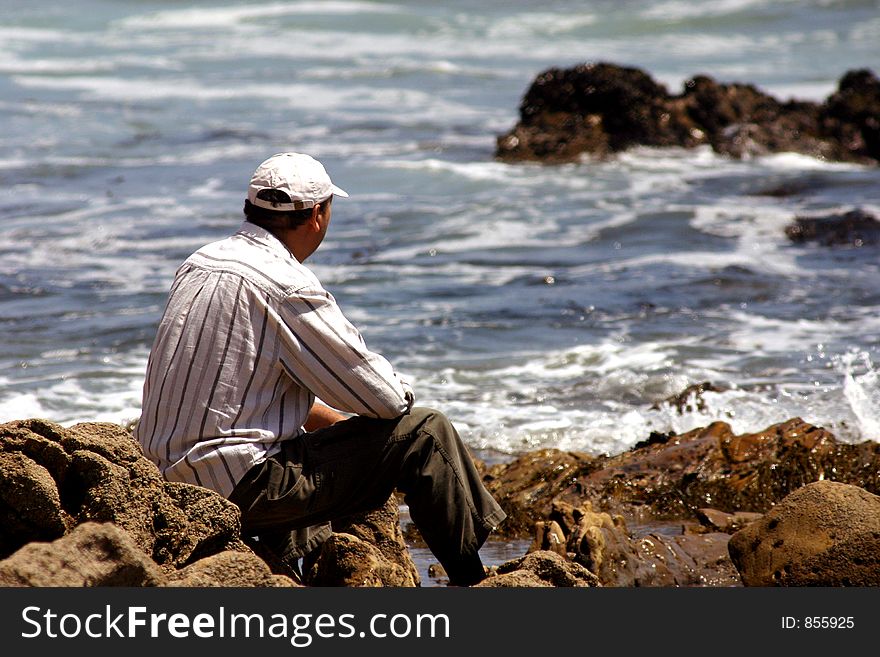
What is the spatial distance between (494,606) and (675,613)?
44 centimetres

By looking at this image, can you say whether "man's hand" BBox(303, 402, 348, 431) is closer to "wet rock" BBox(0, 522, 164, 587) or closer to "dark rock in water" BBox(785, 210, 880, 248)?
"wet rock" BBox(0, 522, 164, 587)

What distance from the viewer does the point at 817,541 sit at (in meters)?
3.87

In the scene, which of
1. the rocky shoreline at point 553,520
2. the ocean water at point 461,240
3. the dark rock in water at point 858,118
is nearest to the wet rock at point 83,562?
the rocky shoreline at point 553,520

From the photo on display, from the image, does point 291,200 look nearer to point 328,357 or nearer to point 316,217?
point 316,217

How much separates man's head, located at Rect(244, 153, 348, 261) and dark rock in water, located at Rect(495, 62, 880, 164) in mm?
12724

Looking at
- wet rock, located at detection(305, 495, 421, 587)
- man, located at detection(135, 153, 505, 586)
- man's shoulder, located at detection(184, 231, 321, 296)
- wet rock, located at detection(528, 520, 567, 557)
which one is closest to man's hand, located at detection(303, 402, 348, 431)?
man, located at detection(135, 153, 505, 586)

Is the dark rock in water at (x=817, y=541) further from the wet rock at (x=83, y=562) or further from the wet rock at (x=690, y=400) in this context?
the wet rock at (x=690, y=400)

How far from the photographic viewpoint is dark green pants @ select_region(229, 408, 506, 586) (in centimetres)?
363

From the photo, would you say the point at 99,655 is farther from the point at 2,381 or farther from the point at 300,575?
the point at 2,381

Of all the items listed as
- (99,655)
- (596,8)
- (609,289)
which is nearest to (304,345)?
(99,655)

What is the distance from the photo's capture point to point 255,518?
3.62 m

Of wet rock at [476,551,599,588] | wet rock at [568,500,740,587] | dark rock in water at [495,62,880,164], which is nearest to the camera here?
wet rock at [476,551,599,588]

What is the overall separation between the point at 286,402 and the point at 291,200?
0.58 m

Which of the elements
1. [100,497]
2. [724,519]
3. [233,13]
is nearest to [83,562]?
[100,497]
